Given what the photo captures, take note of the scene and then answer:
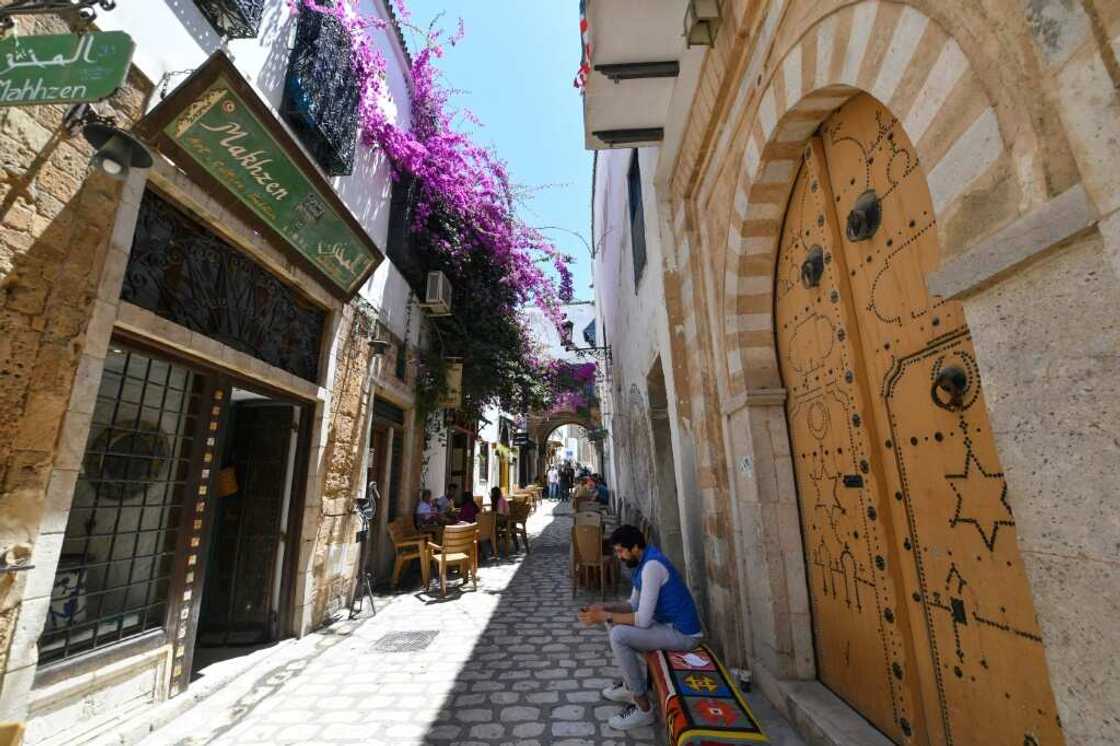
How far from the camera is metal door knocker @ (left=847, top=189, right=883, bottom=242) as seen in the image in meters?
2.12

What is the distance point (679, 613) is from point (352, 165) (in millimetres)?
5305

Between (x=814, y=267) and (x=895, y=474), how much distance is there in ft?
3.92

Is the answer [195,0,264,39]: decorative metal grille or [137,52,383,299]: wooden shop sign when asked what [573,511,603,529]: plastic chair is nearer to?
[137,52,383,299]: wooden shop sign

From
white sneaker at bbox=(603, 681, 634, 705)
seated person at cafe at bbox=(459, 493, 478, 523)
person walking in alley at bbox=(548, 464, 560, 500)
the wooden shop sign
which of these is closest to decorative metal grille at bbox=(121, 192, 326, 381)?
the wooden shop sign

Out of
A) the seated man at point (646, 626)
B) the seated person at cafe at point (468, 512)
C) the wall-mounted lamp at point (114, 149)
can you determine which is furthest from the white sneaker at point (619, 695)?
the seated person at cafe at point (468, 512)

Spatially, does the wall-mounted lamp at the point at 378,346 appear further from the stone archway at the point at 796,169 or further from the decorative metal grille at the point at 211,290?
the stone archway at the point at 796,169

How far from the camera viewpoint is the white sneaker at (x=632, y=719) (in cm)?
272

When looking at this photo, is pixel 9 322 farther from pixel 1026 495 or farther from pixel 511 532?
pixel 511 532

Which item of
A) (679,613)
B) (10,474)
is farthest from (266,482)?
(679,613)

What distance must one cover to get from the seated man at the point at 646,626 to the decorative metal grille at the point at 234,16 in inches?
188

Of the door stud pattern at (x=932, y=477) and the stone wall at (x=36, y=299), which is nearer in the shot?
the door stud pattern at (x=932, y=477)

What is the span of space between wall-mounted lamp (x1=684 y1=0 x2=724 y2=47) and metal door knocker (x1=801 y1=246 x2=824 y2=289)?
153 cm

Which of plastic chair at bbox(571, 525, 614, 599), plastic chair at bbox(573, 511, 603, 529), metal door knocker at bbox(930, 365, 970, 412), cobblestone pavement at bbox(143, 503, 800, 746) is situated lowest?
cobblestone pavement at bbox(143, 503, 800, 746)

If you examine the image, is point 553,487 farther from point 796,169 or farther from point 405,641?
point 796,169
